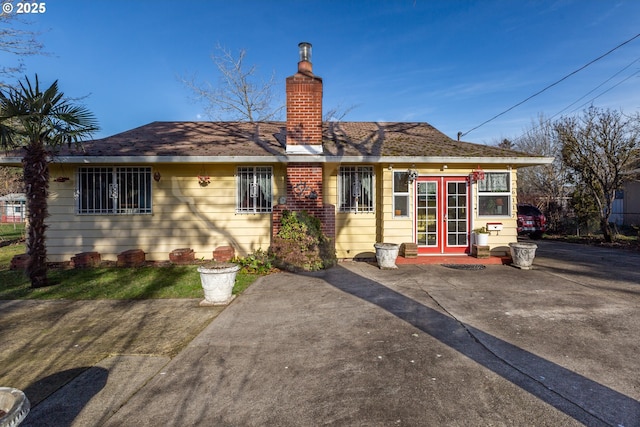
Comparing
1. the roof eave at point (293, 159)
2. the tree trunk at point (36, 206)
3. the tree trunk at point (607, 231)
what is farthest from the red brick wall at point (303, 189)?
the tree trunk at point (607, 231)

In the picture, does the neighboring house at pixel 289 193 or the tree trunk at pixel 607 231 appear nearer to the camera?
the neighboring house at pixel 289 193

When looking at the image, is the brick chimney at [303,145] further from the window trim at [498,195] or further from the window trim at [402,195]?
the window trim at [498,195]

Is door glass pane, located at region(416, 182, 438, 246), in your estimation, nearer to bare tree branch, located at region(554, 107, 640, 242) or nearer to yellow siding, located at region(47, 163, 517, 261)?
yellow siding, located at region(47, 163, 517, 261)

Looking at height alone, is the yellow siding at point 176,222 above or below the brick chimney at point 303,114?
below

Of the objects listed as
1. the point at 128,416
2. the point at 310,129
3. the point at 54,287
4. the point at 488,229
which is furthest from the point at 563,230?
the point at 54,287

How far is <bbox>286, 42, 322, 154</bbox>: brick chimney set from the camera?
307 inches

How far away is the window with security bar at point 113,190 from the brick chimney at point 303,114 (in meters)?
4.01

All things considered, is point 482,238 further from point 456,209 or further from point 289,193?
point 289,193

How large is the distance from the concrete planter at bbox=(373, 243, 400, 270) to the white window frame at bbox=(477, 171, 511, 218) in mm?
3021

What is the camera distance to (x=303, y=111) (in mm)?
7871

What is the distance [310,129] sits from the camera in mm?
7844

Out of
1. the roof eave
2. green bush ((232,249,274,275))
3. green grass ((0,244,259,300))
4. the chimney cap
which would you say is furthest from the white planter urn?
the chimney cap

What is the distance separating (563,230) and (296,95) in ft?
49.2

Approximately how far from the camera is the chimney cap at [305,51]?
27.0 feet
